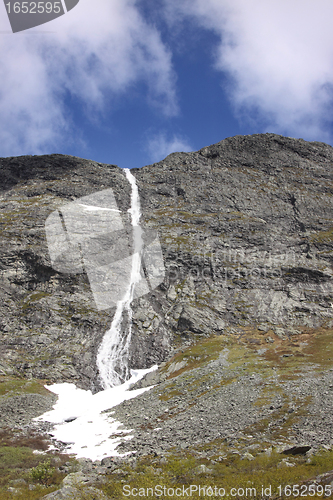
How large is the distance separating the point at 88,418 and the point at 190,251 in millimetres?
52277

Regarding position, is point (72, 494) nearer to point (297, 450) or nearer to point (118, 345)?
point (297, 450)

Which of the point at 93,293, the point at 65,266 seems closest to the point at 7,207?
the point at 65,266

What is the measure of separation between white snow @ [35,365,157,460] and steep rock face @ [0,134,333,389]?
368cm

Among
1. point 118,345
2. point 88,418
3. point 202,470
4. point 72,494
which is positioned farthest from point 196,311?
point 72,494

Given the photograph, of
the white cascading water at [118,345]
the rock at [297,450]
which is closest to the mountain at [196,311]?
the rock at [297,450]

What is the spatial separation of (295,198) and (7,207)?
3535 inches

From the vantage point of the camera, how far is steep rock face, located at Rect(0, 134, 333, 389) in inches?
2344

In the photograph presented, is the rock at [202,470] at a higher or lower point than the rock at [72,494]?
lower

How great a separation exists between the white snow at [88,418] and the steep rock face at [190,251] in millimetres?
3679

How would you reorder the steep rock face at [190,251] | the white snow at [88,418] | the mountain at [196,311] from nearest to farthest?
1. the mountain at [196,311]
2. the white snow at [88,418]
3. the steep rock face at [190,251]

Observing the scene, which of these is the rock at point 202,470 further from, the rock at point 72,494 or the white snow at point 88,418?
the white snow at point 88,418

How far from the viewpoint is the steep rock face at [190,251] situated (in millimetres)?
59531

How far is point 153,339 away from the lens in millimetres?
60625

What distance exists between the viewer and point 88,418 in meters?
37.7
